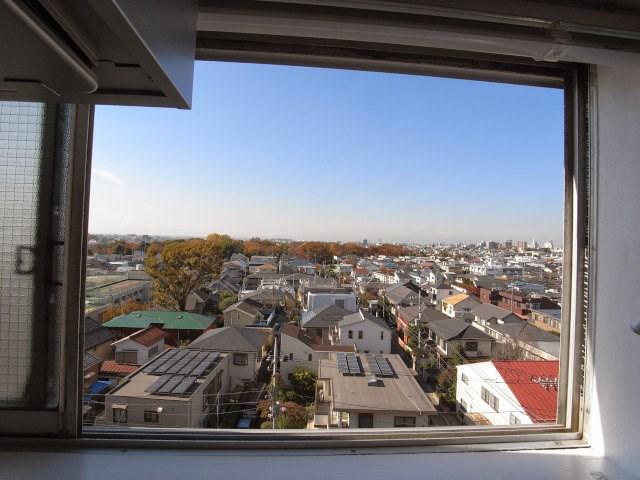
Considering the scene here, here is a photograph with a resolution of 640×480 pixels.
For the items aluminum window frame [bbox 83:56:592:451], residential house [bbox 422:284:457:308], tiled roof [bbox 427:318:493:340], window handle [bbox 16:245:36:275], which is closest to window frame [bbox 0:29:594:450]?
aluminum window frame [bbox 83:56:592:451]

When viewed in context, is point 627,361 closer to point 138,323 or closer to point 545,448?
point 545,448

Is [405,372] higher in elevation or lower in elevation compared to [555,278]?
lower

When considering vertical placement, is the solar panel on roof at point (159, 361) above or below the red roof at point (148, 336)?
below

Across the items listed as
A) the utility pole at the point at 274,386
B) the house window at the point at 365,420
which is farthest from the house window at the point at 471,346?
the utility pole at the point at 274,386

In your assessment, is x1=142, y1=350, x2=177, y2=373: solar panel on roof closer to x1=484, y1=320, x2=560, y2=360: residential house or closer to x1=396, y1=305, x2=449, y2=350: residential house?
x1=396, y1=305, x2=449, y2=350: residential house

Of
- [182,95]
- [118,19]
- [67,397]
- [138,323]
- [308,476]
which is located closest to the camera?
[118,19]

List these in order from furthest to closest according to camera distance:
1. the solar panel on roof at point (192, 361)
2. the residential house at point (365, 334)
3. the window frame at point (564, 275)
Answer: the residential house at point (365, 334), the solar panel on roof at point (192, 361), the window frame at point (564, 275)

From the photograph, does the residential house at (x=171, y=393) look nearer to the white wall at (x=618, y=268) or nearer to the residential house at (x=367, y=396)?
the residential house at (x=367, y=396)

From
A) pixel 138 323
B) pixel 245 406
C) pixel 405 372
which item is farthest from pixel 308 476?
pixel 138 323
